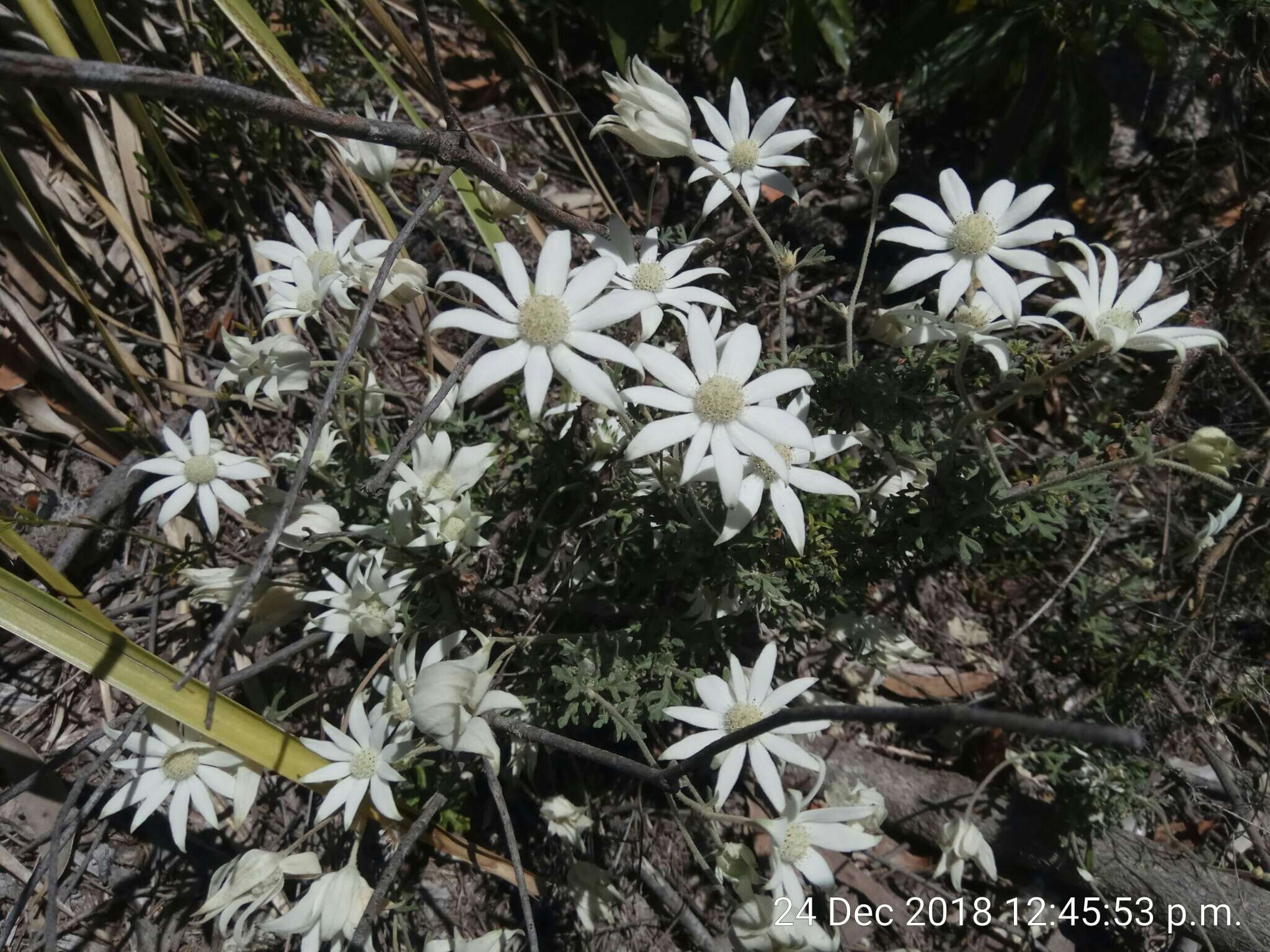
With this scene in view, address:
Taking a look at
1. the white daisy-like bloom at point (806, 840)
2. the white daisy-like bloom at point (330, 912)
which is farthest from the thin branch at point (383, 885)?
the white daisy-like bloom at point (806, 840)

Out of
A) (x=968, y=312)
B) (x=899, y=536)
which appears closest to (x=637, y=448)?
(x=899, y=536)

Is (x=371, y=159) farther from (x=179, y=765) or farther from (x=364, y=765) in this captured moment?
(x=179, y=765)

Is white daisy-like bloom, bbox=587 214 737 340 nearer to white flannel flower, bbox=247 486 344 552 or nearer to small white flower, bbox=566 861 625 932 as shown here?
white flannel flower, bbox=247 486 344 552

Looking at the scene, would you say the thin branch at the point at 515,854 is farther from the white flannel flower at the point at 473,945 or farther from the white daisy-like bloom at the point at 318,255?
the white daisy-like bloom at the point at 318,255

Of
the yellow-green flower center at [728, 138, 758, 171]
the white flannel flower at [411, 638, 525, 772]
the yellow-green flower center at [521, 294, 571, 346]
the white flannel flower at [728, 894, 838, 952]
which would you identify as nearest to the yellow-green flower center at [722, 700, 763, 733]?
the white flannel flower at [728, 894, 838, 952]

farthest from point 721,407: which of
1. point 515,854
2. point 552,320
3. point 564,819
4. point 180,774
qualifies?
point 180,774

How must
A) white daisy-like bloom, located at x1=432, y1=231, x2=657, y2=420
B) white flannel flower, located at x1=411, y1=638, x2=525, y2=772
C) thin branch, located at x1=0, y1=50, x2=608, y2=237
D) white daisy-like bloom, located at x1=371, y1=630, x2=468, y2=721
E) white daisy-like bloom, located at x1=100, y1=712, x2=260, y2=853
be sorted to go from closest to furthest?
thin branch, located at x1=0, y1=50, x2=608, y2=237
white daisy-like bloom, located at x1=432, y1=231, x2=657, y2=420
white flannel flower, located at x1=411, y1=638, x2=525, y2=772
white daisy-like bloom, located at x1=371, y1=630, x2=468, y2=721
white daisy-like bloom, located at x1=100, y1=712, x2=260, y2=853
